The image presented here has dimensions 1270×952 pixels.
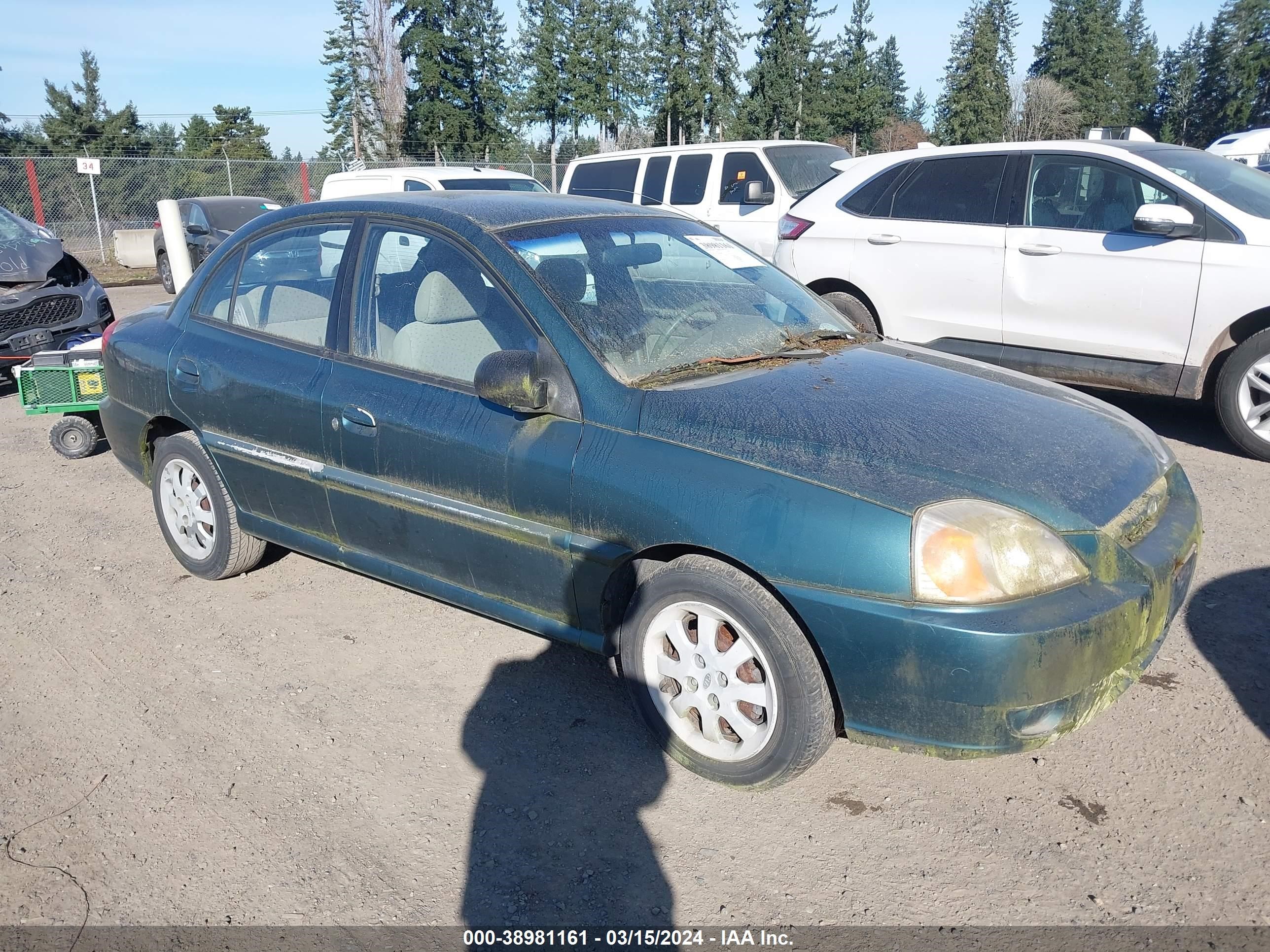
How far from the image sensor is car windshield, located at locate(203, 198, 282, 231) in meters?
15.5

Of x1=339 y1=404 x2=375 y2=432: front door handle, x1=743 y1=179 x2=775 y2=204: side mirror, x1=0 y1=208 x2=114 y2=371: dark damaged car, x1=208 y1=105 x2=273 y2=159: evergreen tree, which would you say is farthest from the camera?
x1=208 y1=105 x2=273 y2=159: evergreen tree

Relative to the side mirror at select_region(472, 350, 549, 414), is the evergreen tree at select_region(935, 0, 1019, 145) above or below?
above

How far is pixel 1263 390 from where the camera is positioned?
19.4 feet

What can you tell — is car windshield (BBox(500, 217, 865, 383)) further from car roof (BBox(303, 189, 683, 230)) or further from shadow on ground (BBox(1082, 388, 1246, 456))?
shadow on ground (BBox(1082, 388, 1246, 456))

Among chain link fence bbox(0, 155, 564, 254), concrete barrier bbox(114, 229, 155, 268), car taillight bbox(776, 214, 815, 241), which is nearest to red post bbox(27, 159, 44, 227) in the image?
chain link fence bbox(0, 155, 564, 254)

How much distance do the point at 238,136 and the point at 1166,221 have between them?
4770cm

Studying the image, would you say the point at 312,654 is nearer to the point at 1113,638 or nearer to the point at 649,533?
the point at 649,533

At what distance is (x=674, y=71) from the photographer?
4822 centimetres

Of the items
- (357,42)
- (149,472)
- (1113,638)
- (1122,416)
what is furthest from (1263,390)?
(357,42)

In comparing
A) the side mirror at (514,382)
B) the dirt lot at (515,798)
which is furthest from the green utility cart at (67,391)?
the side mirror at (514,382)

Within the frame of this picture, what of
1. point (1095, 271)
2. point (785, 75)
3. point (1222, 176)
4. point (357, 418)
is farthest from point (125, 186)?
point (785, 75)

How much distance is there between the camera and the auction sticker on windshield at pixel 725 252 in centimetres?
418

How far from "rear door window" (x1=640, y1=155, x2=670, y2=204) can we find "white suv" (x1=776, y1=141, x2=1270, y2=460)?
447 cm

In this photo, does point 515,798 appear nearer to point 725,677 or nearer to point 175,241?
point 725,677
